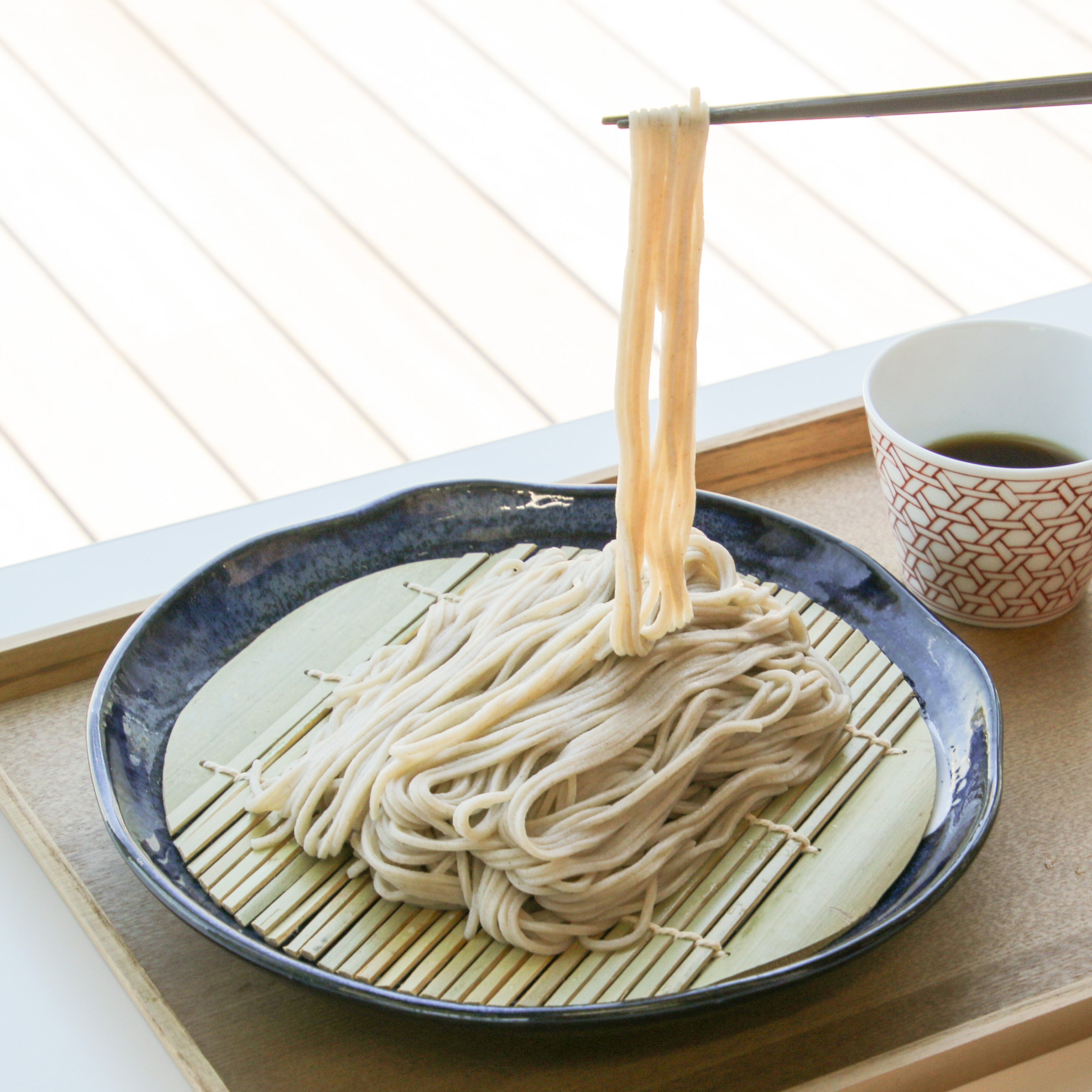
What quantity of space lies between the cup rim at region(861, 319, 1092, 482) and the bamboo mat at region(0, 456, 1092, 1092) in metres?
0.19

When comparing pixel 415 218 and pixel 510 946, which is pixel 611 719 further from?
pixel 415 218

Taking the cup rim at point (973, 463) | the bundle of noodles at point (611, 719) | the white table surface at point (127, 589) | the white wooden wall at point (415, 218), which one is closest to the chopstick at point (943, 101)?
the bundle of noodles at point (611, 719)

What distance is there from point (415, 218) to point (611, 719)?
1449 millimetres

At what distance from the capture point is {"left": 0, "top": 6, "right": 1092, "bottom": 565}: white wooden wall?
71.1 inches

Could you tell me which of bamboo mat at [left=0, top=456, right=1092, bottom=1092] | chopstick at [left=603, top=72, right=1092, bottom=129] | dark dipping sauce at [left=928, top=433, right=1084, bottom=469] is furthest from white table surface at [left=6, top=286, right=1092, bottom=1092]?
chopstick at [left=603, top=72, right=1092, bottom=129]

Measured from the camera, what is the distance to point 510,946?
751 millimetres

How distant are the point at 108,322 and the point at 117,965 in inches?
52.8

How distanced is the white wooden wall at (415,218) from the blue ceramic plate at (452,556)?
0.72m

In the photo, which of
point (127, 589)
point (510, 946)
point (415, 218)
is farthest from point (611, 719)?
point (415, 218)

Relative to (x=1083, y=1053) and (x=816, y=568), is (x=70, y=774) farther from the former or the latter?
(x=1083, y=1053)

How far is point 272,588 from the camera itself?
0.97m

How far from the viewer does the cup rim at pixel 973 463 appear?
89cm

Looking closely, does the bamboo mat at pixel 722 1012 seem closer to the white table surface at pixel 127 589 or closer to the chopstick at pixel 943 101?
the white table surface at pixel 127 589

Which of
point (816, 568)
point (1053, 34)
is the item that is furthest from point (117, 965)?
point (1053, 34)
